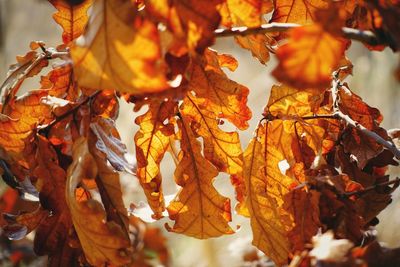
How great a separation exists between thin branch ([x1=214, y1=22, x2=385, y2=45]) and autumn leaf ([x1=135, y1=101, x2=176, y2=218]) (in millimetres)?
175

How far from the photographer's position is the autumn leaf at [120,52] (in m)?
0.54

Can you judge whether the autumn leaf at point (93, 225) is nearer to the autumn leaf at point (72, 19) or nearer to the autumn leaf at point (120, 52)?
the autumn leaf at point (120, 52)

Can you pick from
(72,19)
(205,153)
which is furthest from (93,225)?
(72,19)

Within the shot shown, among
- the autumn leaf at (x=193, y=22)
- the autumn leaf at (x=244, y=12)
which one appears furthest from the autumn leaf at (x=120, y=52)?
the autumn leaf at (x=244, y=12)

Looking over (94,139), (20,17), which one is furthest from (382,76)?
(94,139)

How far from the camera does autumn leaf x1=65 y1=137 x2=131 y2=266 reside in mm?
661

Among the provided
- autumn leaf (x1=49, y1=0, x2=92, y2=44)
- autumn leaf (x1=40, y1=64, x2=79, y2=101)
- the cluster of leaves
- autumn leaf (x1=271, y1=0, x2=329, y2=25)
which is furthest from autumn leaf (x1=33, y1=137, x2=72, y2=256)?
autumn leaf (x1=271, y1=0, x2=329, y2=25)

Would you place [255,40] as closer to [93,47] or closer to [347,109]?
[347,109]

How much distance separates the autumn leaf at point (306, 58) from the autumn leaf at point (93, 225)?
265mm

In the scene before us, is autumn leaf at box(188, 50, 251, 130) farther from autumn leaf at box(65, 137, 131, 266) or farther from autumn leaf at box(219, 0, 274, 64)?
autumn leaf at box(65, 137, 131, 266)

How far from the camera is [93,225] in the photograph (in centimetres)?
67

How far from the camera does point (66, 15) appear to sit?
35.7 inches

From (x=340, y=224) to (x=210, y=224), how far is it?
0.18m

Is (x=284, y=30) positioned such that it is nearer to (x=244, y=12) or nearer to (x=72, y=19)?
(x=244, y=12)
